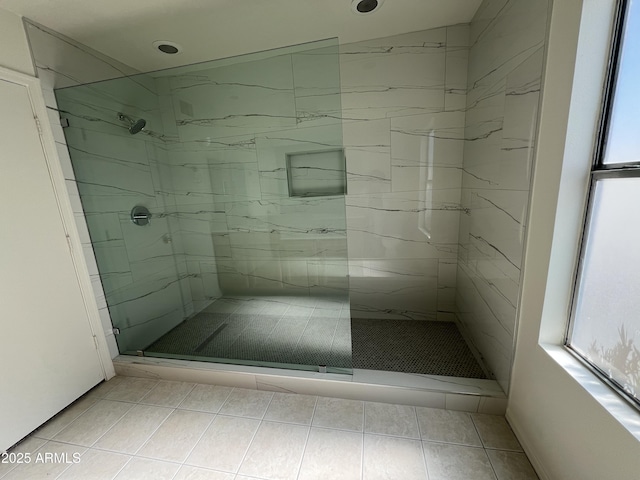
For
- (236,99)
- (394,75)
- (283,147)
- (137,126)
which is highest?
(394,75)

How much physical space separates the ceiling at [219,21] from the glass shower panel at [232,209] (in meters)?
0.16

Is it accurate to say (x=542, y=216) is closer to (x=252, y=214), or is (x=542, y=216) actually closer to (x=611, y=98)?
(x=611, y=98)

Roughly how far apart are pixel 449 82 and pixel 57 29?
2.59 meters

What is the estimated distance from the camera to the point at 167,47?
1.80 metres

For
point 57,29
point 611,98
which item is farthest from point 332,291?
point 57,29

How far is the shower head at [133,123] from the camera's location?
6.53 feet

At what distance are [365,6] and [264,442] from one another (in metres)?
2.50

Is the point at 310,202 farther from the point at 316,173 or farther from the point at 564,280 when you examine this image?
the point at 564,280

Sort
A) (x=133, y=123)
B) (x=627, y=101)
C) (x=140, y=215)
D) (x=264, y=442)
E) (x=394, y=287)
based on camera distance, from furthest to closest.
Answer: (x=394, y=287) < (x=140, y=215) < (x=133, y=123) < (x=264, y=442) < (x=627, y=101)

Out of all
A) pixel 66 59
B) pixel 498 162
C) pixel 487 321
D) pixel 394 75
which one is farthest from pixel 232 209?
pixel 487 321

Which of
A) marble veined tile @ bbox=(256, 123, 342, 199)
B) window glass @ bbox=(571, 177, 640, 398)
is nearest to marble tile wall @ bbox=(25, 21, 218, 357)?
marble veined tile @ bbox=(256, 123, 342, 199)

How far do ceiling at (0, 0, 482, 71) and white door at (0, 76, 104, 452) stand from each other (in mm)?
541

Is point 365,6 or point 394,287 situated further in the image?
point 394,287

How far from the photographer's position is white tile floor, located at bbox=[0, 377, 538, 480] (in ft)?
3.83
